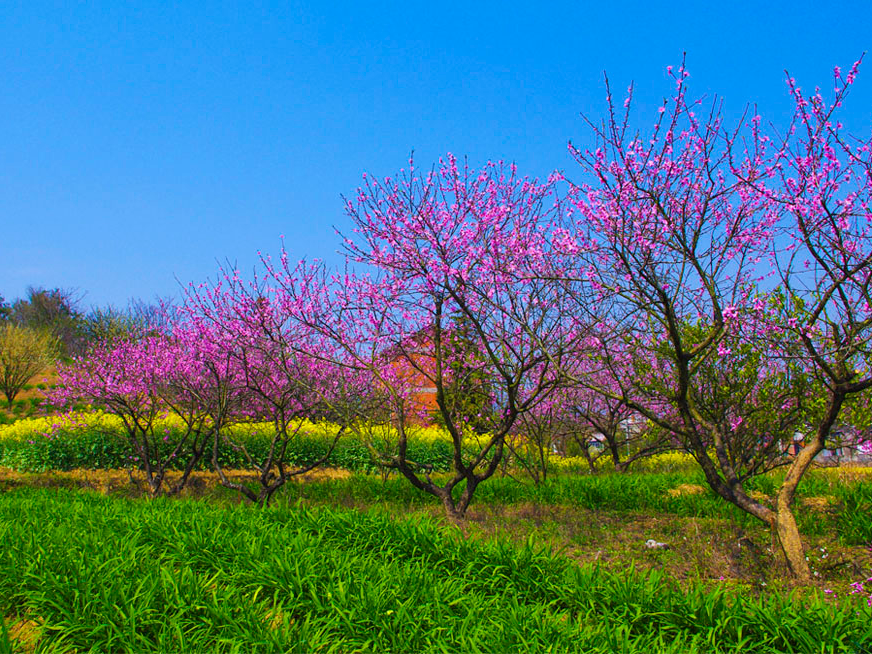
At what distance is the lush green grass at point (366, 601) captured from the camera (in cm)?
379

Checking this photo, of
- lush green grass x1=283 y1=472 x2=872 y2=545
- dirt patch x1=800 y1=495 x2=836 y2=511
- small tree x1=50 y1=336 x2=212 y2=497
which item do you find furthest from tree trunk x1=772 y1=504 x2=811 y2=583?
small tree x1=50 y1=336 x2=212 y2=497

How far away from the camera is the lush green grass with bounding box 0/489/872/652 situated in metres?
3.79

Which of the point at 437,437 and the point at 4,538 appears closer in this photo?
the point at 4,538

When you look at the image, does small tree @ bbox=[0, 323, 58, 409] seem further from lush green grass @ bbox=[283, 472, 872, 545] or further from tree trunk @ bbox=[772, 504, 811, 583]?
tree trunk @ bbox=[772, 504, 811, 583]

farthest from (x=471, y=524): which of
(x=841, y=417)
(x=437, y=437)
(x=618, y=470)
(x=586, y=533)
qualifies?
(x=437, y=437)

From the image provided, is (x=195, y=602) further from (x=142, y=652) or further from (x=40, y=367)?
(x=40, y=367)

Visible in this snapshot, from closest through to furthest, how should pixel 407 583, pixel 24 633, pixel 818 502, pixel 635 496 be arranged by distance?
pixel 24 633, pixel 407 583, pixel 818 502, pixel 635 496

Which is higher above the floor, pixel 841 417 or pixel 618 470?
pixel 841 417

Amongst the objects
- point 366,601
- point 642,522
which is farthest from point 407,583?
point 642,522

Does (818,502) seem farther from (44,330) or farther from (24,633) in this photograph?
(44,330)

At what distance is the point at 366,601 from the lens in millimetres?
4109

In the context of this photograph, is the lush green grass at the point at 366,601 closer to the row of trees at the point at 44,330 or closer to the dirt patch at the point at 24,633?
the dirt patch at the point at 24,633

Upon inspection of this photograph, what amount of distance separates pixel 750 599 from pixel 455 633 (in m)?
2.11

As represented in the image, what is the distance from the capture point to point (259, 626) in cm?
388
